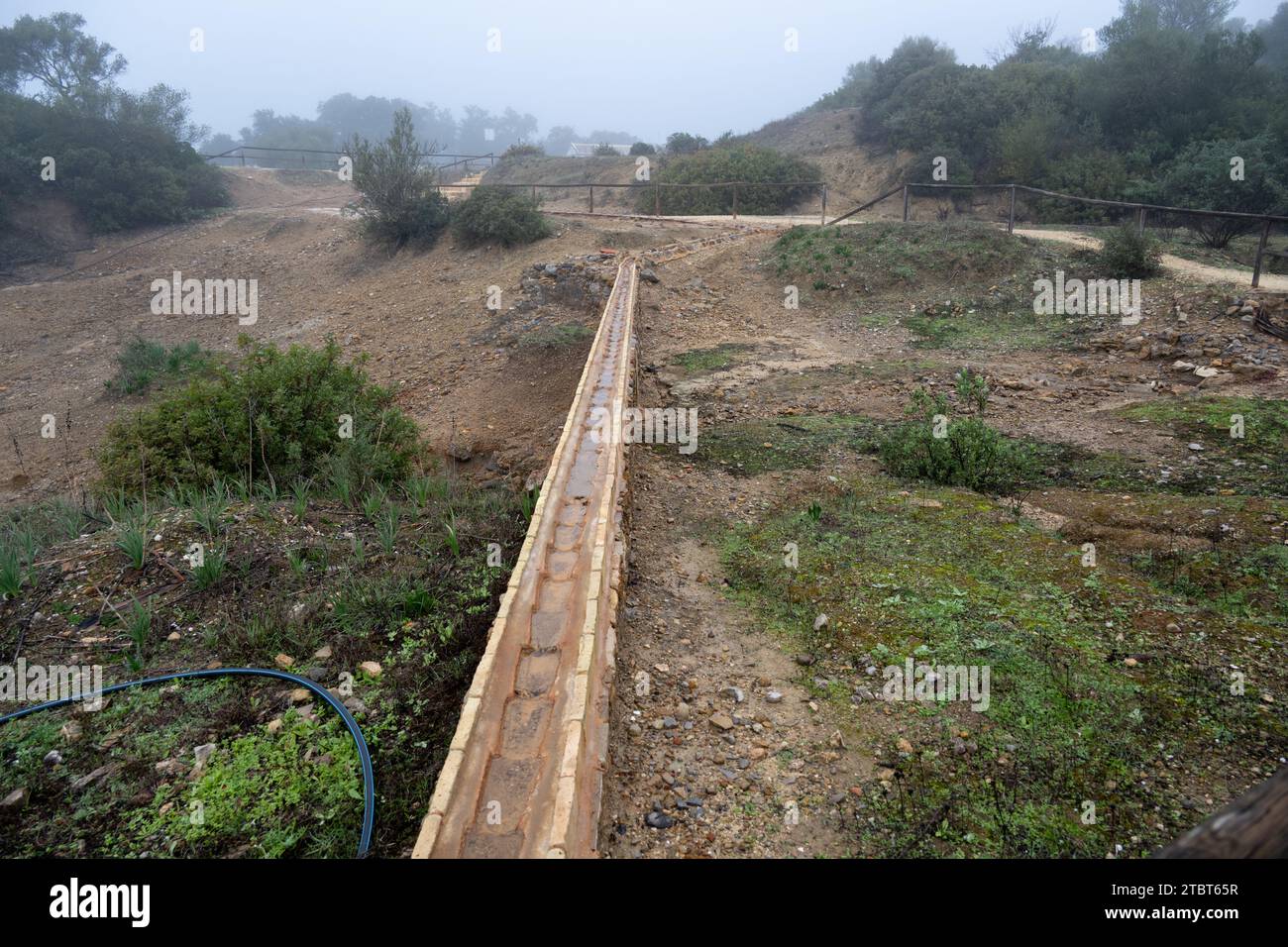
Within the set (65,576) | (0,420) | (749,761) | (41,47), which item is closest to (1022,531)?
(749,761)

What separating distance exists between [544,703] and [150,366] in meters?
15.0

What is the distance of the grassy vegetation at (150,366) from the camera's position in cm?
1416

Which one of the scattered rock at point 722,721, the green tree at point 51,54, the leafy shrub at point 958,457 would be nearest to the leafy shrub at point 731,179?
the leafy shrub at point 958,457

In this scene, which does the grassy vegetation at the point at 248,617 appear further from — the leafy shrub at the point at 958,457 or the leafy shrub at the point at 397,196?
the leafy shrub at the point at 397,196

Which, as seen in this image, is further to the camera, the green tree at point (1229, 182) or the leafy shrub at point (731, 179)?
the leafy shrub at point (731, 179)

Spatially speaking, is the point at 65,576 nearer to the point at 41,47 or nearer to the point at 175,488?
the point at 175,488

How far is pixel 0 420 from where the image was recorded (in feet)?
45.2

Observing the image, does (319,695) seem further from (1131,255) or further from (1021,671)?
(1131,255)

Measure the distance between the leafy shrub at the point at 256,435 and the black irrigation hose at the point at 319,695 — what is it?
3089 mm

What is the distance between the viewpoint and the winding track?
2.88 meters

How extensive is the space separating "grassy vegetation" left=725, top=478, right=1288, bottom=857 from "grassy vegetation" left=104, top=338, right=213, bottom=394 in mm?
13252

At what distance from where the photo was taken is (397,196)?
20.8 m

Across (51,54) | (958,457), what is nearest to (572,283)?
(958,457)
